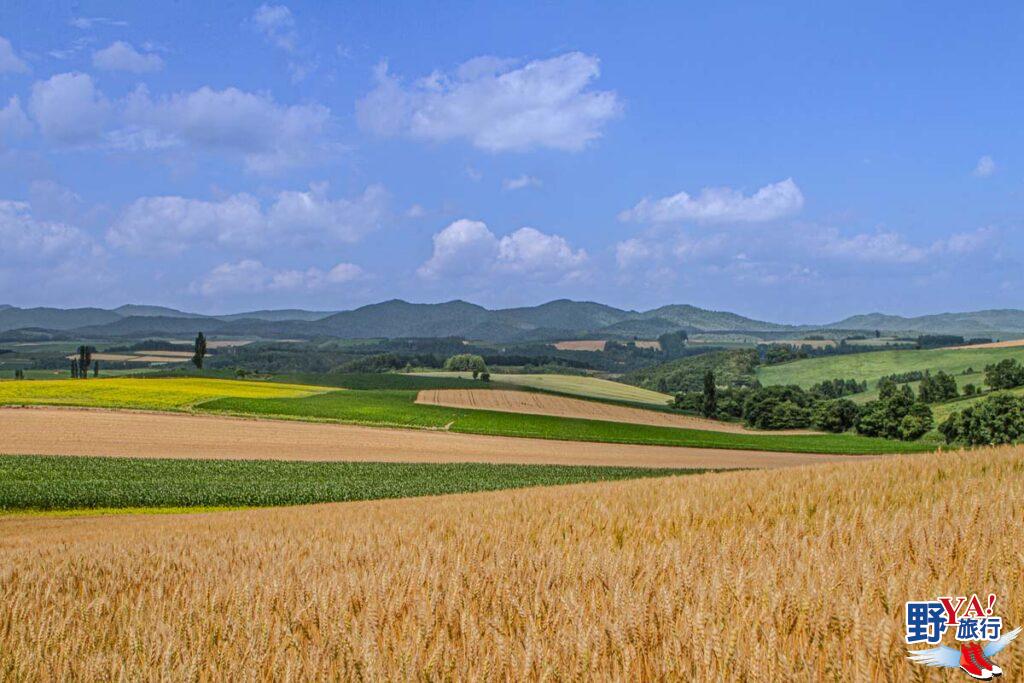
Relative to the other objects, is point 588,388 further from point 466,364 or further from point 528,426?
point 528,426

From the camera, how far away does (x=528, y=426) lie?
69125mm

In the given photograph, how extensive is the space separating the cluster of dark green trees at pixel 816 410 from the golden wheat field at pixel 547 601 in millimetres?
74471

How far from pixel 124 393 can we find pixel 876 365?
4483 inches

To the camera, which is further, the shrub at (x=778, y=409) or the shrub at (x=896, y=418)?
the shrub at (x=778, y=409)

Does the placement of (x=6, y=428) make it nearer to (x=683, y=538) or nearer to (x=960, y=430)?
(x=683, y=538)

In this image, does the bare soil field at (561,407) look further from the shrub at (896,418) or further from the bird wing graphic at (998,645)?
the bird wing graphic at (998,645)

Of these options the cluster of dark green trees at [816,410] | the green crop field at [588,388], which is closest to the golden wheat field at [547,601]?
the cluster of dark green trees at [816,410]

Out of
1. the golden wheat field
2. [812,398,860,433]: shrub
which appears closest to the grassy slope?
[812,398,860,433]: shrub

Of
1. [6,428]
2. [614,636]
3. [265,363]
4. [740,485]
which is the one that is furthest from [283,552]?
[265,363]

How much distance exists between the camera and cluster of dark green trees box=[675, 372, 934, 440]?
73.0 m

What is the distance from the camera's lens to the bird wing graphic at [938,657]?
2432 mm

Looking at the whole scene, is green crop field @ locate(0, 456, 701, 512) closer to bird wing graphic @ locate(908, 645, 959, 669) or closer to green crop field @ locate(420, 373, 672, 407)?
bird wing graphic @ locate(908, 645, 959, 669)

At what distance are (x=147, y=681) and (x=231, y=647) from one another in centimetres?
50

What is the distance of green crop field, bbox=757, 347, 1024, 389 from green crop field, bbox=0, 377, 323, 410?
290 ft
